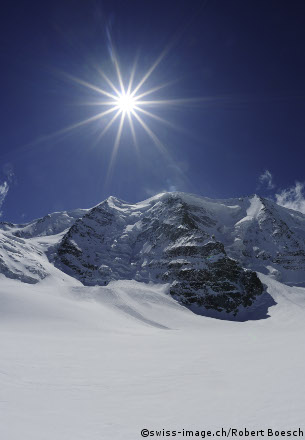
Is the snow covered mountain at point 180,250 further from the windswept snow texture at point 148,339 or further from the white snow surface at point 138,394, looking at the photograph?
the white snow surface at point 138,394

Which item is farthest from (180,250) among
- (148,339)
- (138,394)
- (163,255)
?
(138,394)

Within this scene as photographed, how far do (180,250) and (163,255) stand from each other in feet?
29.3

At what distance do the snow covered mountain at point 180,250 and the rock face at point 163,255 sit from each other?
366 millimetres

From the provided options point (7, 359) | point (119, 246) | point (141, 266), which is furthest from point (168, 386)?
point (119, 246)

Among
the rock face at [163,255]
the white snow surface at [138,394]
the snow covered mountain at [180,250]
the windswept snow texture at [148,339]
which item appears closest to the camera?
the white snow surface at [138,394]

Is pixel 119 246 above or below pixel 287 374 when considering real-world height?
above

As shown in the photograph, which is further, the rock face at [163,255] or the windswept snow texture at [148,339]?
the rock face at [163,255]

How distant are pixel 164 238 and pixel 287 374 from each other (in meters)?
132

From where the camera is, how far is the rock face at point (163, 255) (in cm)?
10344

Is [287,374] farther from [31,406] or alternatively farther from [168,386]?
[31,406]

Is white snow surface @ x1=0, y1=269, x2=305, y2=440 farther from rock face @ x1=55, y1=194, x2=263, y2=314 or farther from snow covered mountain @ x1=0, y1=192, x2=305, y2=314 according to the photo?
rock face @ x1=55, y1=194, x2=263, y2=314

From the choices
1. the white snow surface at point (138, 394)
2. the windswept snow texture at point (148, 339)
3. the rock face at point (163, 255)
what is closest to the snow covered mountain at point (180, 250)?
the rock face at point (163, 255)

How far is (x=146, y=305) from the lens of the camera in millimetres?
75625

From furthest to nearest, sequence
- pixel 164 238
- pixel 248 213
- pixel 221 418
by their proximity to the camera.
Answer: pixel 248 213
pixel 164 238
pixel 221 418
